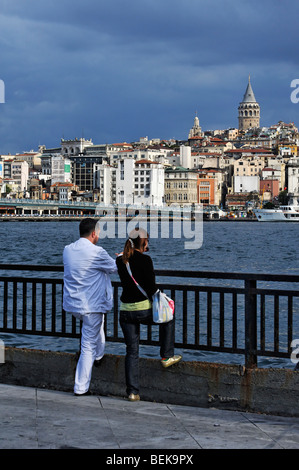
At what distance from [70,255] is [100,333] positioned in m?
0.79

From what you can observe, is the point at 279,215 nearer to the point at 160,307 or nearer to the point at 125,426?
the point at 160,307

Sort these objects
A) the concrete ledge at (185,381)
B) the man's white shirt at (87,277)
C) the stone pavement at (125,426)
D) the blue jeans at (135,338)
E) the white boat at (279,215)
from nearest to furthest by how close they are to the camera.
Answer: the stone pavement at (125,426) < the concrete ledge at (185,381) < the blue jeans at (135,338) < the man's white shirt at (87,277) < the white boat at (279,215)

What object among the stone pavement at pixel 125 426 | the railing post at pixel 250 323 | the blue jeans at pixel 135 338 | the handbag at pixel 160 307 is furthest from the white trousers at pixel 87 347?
the railing post at pixel 250 323

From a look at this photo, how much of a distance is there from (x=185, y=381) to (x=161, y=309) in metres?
0.80

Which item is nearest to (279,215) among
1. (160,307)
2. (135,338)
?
(135,338)

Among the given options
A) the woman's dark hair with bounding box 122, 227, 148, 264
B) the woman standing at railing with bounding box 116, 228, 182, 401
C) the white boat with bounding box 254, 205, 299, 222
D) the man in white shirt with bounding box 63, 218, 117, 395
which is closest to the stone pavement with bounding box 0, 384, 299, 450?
the man in white shirt with bounding box 63, 218, 117, 395

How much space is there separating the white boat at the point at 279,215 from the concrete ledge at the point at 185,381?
5958 inches

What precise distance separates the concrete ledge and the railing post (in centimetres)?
12

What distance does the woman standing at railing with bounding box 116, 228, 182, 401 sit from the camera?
258 inches

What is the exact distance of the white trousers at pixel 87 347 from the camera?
6.87 metres

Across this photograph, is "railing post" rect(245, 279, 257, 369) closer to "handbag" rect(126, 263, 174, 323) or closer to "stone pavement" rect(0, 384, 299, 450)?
"stone pavement" rect(0, 384, 299, 450)

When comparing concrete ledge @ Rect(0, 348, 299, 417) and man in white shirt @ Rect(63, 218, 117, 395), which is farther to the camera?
man in white shirt @ Rect(63, 218, 117, 395)

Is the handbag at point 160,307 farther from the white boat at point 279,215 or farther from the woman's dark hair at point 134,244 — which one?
the white boat at point 279,215

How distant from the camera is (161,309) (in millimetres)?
6547
